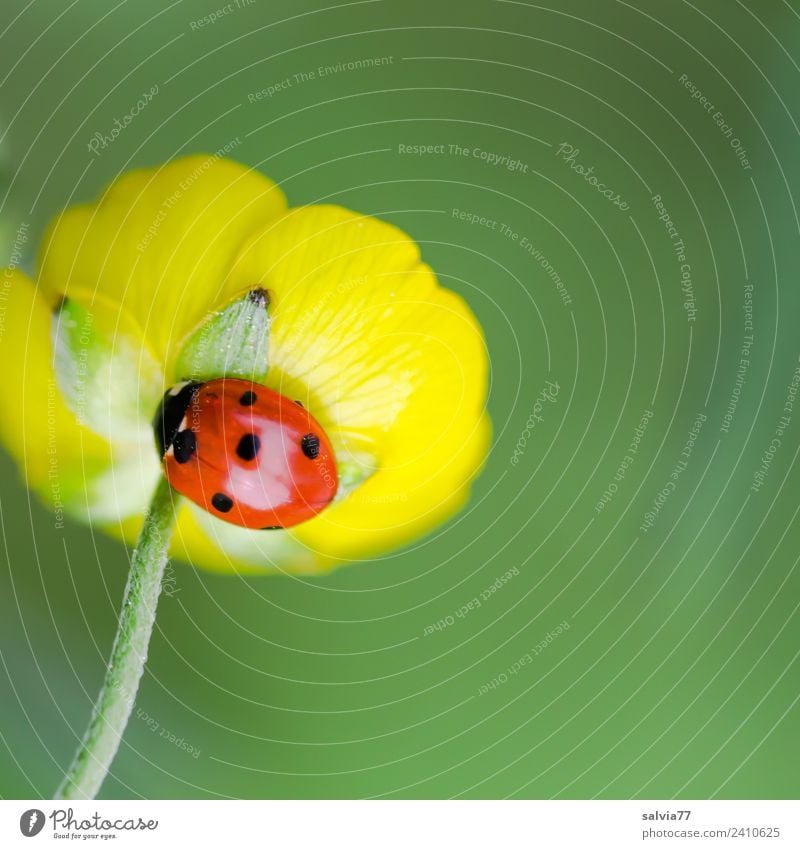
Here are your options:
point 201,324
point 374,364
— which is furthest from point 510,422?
point 201,324

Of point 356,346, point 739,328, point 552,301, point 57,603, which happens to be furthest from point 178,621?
point 739,328

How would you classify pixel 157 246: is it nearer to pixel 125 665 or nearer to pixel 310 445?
pixel 310 445

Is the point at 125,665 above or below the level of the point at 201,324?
below

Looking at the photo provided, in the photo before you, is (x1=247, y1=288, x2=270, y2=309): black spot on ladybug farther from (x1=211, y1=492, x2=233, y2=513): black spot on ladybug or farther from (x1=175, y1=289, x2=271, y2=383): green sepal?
(x1=211, y1=492, x2=233, y2=513): black spot on ladybug

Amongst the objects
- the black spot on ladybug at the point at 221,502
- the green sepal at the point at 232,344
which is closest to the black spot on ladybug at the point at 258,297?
the green sepal at the point at 232,344

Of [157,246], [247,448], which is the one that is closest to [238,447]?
[247,448]

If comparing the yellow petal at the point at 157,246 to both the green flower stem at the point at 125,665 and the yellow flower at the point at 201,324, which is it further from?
the green flower stem at the point at 125,665
